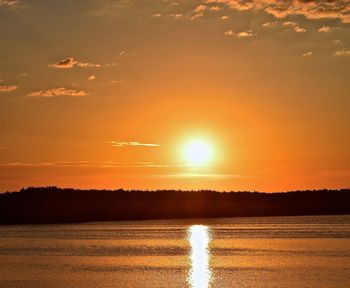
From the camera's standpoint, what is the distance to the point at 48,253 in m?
75.5

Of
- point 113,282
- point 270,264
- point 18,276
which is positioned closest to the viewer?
point 113,282

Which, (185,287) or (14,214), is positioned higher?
(14,214)

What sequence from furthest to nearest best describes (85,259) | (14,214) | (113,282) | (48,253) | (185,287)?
(14,214) < (48,253) < (85,259) < (113,282) < (185,287)

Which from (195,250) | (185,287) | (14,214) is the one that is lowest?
(185,287)

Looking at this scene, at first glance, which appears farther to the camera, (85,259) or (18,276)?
(85,259)

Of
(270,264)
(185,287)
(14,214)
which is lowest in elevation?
(185,287)

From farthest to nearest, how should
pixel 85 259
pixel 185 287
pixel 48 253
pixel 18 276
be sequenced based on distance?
pixel 48 253 < pixel 85 259 < pixel 18 276 < pixel 185 287

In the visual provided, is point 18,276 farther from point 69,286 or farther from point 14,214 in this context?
point 14,214

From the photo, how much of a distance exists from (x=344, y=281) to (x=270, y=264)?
13.3 meters

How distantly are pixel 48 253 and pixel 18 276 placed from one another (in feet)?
81.8

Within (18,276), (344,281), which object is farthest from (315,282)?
(18,276)

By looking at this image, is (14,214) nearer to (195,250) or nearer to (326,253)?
(195,250)

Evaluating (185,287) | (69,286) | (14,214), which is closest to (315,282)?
(185,287)

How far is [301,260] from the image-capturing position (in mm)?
60688
